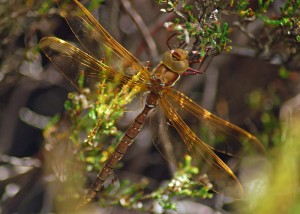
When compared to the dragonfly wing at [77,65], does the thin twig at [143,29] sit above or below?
above

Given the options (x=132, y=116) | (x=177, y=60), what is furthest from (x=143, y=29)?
(x=177, y=60)

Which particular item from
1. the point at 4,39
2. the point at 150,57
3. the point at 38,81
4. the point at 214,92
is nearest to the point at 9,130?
the point at 38,81

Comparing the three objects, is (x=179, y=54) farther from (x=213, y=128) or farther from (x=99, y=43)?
(x=213, y=128)

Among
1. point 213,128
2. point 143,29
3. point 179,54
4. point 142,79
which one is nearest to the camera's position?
point 179,54

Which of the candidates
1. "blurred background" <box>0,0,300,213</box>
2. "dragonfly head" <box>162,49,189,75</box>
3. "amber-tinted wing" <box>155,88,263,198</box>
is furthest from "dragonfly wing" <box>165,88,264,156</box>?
"blurred background" <box>0,0,300,213</box>

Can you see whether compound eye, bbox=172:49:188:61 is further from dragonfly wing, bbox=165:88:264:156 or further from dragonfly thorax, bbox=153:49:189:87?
dragonfly wing, bbox=165:88:264:156

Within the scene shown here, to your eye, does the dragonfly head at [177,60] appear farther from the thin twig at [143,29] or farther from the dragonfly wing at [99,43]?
the thin twig at [143,29]

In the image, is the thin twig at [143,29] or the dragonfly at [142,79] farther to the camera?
the thin twig at [143,29]

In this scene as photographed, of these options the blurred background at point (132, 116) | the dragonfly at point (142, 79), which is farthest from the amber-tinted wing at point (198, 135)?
the blurred background at point (132, 116)
